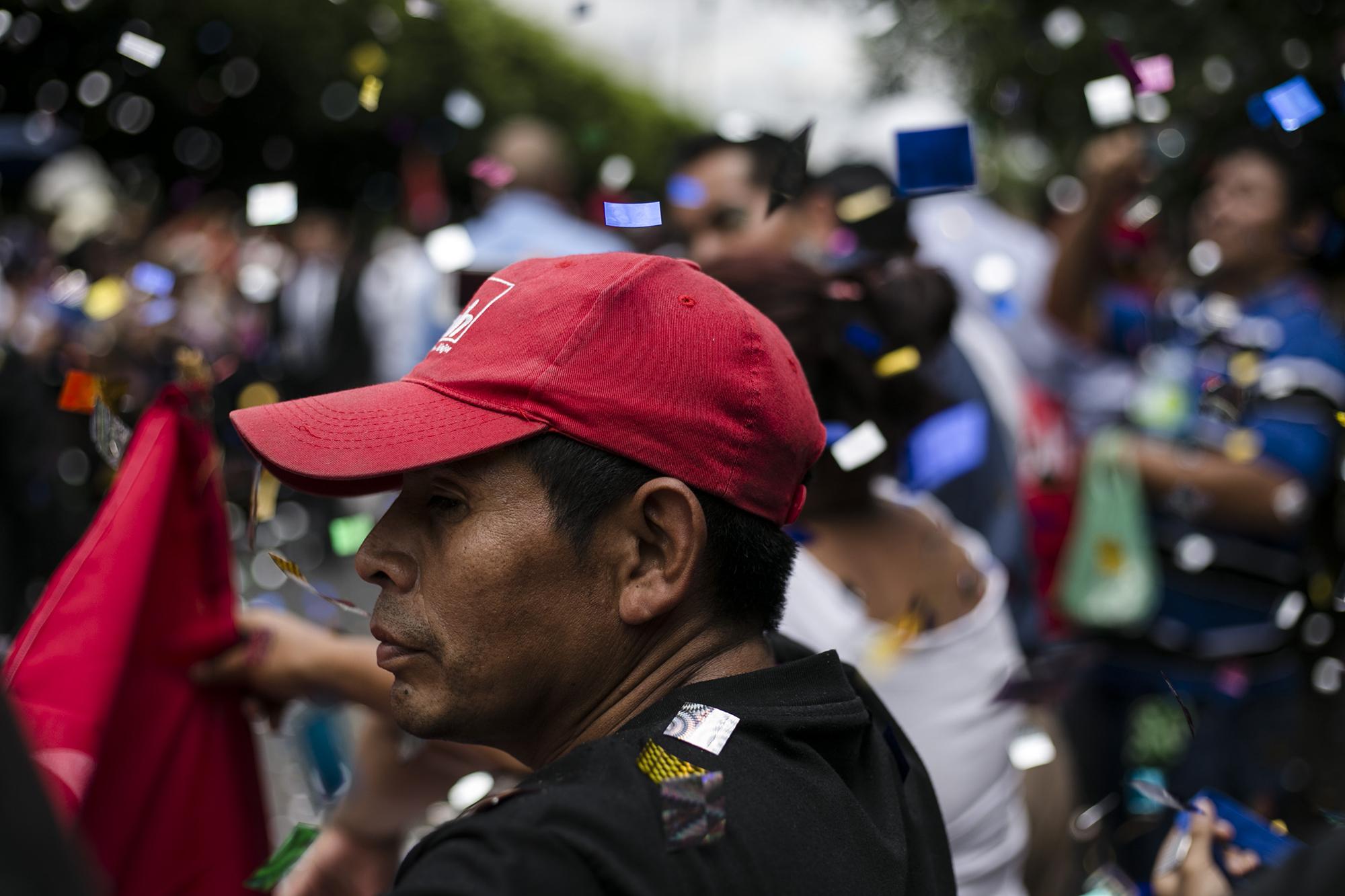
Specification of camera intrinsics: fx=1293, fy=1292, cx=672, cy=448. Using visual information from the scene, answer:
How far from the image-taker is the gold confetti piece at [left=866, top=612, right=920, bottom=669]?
2164 mm

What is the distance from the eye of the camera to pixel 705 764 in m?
1.24

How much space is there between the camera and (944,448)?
115 inches

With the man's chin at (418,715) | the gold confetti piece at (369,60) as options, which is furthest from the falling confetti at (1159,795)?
the gold confetti piece at (369,60)

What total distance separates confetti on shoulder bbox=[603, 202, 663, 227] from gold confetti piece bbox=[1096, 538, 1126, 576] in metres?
2.38

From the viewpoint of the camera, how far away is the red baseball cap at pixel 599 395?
141cm

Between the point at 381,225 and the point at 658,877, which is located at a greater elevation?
the point at 658,877

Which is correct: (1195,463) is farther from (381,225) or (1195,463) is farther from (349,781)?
(381,225)

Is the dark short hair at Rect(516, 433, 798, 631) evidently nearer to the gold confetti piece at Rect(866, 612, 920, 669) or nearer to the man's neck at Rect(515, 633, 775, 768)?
the man's neck at Rect(515, 633, 775, 768)

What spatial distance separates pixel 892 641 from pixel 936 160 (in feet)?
2.89

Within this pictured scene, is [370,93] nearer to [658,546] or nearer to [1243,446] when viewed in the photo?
[658,546]

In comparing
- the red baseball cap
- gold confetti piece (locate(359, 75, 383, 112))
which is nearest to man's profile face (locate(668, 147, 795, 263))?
gold confetti piece (locate(359, 75, 383, 112))

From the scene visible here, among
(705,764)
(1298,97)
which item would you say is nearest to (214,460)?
(705,764)

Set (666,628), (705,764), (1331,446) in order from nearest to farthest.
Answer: (705,764) → (666,628) → (1331,446)

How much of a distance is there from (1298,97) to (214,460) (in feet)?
6.49
